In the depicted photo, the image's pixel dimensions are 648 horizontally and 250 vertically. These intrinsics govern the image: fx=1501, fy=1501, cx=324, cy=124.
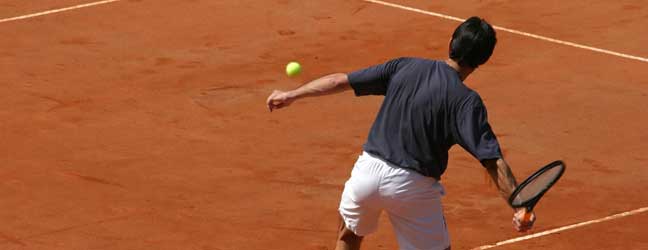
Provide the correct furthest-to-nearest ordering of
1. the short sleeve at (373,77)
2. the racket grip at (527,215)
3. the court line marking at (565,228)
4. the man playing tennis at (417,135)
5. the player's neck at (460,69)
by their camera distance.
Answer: the court line marking at (565,228) → the short sleeve at (373,77) → the player's neck at (460,69) → the man playing tennis at (417,135) → the racket grip at (527,215)

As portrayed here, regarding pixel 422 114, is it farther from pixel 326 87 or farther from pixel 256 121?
pixel 256 121

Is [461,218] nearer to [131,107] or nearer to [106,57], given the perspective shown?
[131,107]

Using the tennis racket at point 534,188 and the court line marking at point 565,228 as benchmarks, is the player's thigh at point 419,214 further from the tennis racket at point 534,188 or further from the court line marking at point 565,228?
the court line marking at point 565,228

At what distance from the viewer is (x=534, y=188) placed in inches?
291

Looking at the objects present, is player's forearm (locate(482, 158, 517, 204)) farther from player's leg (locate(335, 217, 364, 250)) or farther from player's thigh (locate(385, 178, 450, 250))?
player's leg (locate(335, 217, 364, 250))

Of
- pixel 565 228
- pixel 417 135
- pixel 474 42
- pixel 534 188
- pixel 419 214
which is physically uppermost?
pixel 474 42

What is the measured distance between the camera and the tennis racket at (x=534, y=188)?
7.32 m

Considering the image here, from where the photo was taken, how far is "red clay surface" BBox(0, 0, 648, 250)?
1076 centimetres

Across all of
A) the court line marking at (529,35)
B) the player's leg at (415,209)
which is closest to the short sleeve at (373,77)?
the player's leg at (415,209)

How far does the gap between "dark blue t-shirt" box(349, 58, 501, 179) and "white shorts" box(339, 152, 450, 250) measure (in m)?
0.07

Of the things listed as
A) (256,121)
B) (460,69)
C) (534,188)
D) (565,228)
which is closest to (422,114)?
(460,69)

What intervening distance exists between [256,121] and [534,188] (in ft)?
20.1

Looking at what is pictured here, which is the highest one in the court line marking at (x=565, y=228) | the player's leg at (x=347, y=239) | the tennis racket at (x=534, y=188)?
the tennis racket at (x=534, y=188)

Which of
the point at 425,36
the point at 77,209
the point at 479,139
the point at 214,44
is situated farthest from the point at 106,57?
the point at 479,139
